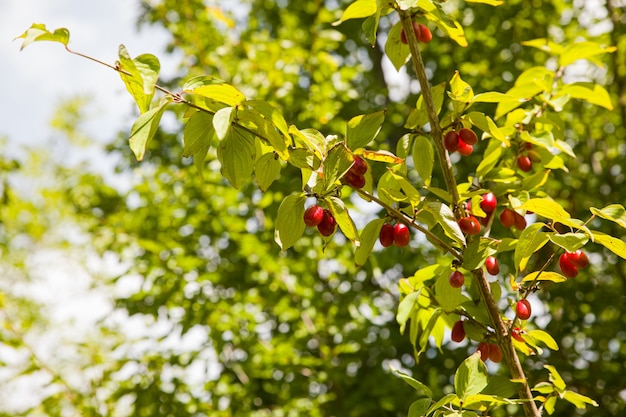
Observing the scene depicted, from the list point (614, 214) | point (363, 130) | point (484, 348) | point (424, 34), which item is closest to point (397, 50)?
point (424, 34)

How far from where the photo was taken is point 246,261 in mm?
3031

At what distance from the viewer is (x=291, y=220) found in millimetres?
1124

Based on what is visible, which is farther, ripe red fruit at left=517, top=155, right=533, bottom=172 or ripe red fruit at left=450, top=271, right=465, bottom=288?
ripe red fruit at left=517, top=155, right=533, bottom=172

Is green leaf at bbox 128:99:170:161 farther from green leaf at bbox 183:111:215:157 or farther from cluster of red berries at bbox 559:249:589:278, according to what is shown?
cluster of red berries at bbox 559:249:589:278

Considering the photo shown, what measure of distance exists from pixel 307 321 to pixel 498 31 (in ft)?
6.57

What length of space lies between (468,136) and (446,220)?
26 centimetres

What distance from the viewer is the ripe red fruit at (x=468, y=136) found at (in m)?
1.27

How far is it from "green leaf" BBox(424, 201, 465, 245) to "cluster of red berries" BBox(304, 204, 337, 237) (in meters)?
0.18

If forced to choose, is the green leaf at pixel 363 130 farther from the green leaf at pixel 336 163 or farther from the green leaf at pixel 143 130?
the green leaf at pixel 143 130

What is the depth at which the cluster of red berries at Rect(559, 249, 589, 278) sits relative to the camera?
1.20 m

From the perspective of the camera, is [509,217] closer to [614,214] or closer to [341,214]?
[614,214]

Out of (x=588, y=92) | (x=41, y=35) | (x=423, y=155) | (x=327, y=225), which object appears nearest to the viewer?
(x=41, y=35)

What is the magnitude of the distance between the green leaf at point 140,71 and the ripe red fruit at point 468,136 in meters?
0.66

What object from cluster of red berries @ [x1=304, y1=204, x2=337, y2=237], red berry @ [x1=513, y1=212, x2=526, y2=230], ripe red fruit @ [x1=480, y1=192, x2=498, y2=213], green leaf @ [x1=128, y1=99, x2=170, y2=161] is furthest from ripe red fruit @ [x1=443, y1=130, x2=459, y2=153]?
green leaf @ [x1=128, y1=99, x2=170, y2=161]
